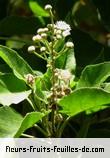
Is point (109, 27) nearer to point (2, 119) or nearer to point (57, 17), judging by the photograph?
point (57, 17)

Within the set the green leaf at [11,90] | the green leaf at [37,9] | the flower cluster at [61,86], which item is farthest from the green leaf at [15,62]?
the green leaf at [37,9]

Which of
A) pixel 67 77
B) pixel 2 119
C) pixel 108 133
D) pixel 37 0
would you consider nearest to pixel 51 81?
pixel 67 77

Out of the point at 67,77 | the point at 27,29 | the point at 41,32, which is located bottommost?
the point at 67,77

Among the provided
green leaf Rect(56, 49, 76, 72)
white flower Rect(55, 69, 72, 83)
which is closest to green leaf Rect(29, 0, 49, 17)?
green leaf Rect(56, 49, 76, 72)

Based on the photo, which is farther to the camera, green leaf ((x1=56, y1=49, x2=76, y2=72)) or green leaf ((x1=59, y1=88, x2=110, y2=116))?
green leaf ((x1=56, y1=49, x2=76, y2=72))

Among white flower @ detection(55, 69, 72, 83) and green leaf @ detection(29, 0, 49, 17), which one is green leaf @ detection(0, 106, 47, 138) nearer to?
white flower @ detection(55, 69, 72, 83)

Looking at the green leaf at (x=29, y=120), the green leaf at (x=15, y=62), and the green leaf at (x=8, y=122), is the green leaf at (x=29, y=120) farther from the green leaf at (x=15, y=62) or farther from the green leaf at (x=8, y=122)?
the green leaf at (x=15, y=62)

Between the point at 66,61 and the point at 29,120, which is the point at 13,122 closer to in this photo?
the point at 29,120
